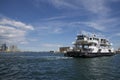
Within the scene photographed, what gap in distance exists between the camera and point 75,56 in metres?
81.0

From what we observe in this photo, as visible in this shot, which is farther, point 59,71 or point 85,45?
point 85,45

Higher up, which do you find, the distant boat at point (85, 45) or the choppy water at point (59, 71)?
the distant boat at point (85, 45)

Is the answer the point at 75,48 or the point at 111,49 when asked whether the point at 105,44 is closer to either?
the point at 111,49

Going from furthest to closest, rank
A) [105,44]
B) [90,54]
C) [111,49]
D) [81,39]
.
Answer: [111,49] → [105,44] → [81,39] → [90,54]

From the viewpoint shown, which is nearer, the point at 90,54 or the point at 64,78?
the point at 64,78

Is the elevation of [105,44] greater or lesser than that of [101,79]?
greater

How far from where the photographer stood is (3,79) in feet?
96.5

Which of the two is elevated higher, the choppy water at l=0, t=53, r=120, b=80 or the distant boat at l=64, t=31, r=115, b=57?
the distant boat at l=64, t=31, r=115, b=57

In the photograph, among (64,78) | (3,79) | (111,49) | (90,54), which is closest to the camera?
(3,79)

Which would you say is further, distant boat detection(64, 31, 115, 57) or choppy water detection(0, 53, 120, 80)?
distant boat detection(64, 31, 115, 57)

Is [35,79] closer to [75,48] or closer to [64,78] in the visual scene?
[64,78]

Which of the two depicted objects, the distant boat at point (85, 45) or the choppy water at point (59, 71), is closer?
the choppy water at point (59, 71)

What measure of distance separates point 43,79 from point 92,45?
6060cm

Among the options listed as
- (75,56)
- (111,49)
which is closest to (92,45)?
(75,56)
